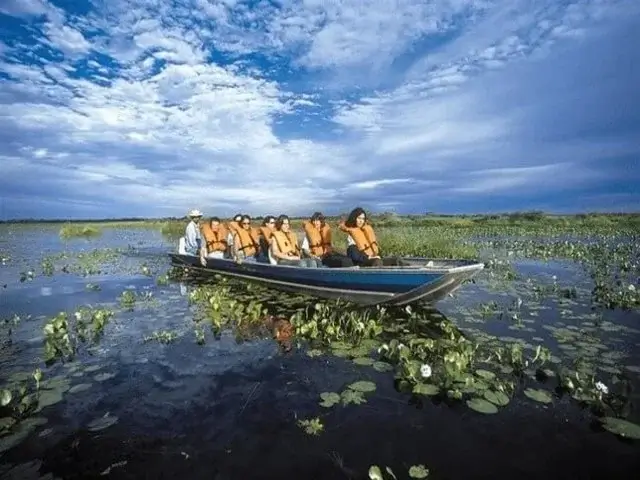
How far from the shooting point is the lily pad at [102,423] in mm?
4633

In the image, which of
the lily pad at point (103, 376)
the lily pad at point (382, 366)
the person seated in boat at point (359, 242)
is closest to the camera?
the lily pad at point (103, 376)

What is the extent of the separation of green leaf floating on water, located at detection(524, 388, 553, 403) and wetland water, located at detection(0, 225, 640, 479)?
Result: 24 mm

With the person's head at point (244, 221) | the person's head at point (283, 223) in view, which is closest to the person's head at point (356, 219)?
the person's head at point (283, 223)

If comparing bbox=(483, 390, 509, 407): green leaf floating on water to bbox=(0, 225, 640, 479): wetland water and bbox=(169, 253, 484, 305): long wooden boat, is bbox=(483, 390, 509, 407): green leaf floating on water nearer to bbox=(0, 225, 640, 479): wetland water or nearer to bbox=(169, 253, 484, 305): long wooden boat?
bbox=(0, 225, 640, 479): wetland water

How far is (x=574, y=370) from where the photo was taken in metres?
5.95

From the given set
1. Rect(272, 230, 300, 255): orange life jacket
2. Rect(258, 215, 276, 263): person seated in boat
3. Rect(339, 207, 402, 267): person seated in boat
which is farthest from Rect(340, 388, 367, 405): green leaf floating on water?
Rect(258, 215, 276, 263): person seated in boat

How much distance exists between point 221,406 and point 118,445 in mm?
1192

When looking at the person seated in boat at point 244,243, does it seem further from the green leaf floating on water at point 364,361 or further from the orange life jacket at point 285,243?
the green leaf floating on water at point 364,361

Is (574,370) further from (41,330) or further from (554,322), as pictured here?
(41,330)

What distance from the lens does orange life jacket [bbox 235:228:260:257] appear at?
14.7m

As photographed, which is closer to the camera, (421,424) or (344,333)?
(421,424)

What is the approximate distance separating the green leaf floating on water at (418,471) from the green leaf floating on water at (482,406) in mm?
1319

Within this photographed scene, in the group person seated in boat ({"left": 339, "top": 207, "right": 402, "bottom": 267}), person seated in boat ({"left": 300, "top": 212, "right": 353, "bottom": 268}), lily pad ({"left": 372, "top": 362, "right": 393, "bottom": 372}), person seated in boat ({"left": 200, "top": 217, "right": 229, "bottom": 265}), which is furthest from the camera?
person seated in boat ({"left": 200, "top": 217, "right": 229, "bottom": 265})

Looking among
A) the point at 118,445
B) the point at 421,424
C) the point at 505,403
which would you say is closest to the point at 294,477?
the point at 421,424
